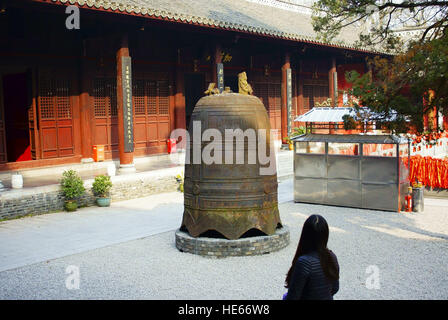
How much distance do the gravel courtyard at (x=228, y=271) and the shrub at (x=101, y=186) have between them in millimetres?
2987

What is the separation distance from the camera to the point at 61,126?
44.3 feet

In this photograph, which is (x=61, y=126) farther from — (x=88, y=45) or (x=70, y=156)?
(x=88, y=45)

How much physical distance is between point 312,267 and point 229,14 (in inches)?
578

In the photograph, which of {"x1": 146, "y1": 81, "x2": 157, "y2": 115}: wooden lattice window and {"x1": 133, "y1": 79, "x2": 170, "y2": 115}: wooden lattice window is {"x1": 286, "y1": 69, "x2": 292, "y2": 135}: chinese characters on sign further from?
{"x1": 146, "y1": 81, "x2": 157, "y2": 115}: wooden lattice window

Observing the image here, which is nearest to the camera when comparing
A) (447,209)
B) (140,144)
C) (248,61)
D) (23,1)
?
(23,1)

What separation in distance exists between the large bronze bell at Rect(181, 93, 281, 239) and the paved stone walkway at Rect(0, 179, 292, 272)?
6.10ft

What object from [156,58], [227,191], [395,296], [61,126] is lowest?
[395,296]

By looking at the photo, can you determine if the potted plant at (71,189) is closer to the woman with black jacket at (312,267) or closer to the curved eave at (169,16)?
the curved eave at (169,16)

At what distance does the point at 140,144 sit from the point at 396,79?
9.72 metres

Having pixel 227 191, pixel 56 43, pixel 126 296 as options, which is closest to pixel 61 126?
pixel 56 43

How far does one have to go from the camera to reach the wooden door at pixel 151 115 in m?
15.4

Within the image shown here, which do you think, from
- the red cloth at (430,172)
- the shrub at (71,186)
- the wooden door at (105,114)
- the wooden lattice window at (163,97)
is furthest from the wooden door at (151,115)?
the red cloth at (430,172)

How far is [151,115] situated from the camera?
15828mm

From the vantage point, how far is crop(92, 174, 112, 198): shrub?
1138cm
